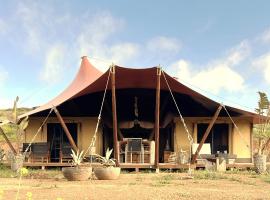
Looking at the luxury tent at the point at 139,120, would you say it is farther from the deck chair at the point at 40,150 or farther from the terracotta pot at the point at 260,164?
the terracotta pot at the point at 260,164

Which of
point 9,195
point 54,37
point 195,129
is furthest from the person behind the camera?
point 195,129

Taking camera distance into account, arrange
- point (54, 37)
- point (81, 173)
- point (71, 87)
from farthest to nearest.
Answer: point (71, 87) < point (54, 37) < point (81, 173)

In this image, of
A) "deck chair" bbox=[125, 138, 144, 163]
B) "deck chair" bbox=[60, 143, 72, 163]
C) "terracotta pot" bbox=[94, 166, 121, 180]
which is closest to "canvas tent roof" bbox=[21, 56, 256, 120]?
"deck chair" bbox=[60, 143, 72, 163]

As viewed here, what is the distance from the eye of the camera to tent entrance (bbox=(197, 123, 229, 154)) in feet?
51.5

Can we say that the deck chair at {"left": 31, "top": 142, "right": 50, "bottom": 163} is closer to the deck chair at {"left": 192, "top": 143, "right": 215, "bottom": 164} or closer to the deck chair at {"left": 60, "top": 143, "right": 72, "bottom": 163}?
the deck chair at {"left": 60, "top": 143, "right": 72, "bottom": 163}

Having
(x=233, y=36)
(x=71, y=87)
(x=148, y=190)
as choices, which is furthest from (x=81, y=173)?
(x=233, y=36)

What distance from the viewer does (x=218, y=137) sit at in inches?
621

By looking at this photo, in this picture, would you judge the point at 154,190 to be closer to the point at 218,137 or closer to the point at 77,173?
the point at 77,173

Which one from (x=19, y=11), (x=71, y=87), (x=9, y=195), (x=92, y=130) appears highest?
(x=19, y=11)

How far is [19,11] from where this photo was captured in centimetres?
1073

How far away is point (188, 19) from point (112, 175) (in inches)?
305

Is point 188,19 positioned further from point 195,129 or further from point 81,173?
point 81,173

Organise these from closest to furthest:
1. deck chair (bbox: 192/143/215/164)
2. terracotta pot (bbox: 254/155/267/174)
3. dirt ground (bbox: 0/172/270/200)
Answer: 1. dirt ground (bbox: 0/172/270/200)
2. terracotta pot (bbox: 254/155/267/174)
3. deck chair (bbox: 192/143/215/164)

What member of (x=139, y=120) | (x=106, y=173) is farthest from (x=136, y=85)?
(x=106, y=173)
